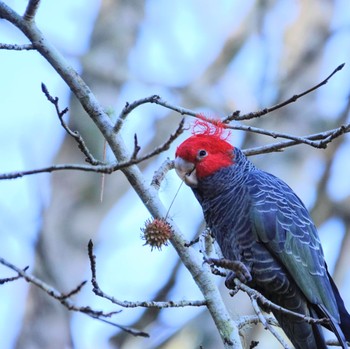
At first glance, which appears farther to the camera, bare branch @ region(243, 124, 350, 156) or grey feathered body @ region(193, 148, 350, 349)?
grey feathered body @ region(193, 148, 350, 349)

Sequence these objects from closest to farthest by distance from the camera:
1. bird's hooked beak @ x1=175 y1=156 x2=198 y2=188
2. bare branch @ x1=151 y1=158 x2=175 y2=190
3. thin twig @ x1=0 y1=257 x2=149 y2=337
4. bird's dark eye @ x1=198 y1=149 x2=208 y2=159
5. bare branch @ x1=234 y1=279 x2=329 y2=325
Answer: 1. thin twig @ x1=0 y1=257 x2=149 y2=337
2. bare branch @ x1=234 y1=279 x2=329 y2=325
3. bare branch @ x1=151 y1=158 x2=175 y2=190
4. bird's hooked beak @ x1=175 y1=156 x2=198 y2=188
5. bird's dark eye @ x1=198 y1=149 x2=208 y2=159

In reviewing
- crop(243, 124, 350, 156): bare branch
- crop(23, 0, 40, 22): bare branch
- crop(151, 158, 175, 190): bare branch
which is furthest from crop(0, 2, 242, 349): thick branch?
crop(243, 124, 350, 156): bare branch

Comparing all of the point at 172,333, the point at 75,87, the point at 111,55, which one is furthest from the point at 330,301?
the point at 111,55

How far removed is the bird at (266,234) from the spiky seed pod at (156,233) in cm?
109

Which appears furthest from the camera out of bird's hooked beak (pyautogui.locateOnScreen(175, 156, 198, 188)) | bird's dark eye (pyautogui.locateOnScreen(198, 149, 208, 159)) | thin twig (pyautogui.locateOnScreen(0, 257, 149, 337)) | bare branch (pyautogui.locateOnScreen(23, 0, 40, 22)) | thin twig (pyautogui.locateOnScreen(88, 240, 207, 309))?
bird's dark eye (pyautogui.locateOnScreen(198, 149, 208, 159))

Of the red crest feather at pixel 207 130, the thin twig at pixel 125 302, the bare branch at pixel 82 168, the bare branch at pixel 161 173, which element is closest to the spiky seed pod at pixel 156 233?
the thin twig at pixel 125 302

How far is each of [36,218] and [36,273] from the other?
871 mm

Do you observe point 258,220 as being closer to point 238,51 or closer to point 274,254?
point 274,254

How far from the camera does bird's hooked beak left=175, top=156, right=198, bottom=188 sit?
15.9ft

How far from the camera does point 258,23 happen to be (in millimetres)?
11867

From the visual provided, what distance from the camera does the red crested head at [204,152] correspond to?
16.1 feet

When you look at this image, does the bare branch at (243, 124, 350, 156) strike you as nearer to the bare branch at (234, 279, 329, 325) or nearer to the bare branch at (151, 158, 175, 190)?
the bare branch at (151, 158, 175, 190)

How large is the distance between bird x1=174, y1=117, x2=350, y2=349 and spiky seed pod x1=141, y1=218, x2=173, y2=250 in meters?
1.09

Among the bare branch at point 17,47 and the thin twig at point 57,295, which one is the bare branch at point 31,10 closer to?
the bare branch at point 17,47
